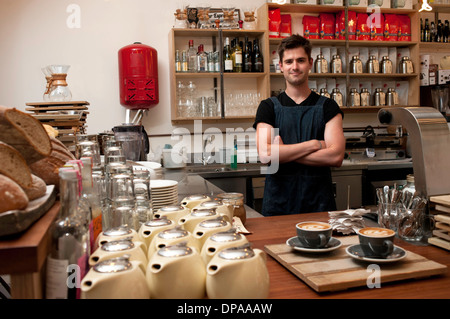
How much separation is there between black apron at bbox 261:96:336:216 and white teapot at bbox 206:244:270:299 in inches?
74.6

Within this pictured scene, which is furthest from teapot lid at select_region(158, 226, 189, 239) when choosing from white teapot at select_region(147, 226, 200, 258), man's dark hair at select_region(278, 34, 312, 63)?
man's dark hair at select_region(278, 34, 312, 63)

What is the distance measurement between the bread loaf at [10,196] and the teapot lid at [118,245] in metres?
0.18

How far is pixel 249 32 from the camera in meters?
4.71

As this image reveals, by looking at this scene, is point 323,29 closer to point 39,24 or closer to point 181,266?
point 39,24

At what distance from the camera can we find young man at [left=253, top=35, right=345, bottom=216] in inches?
103

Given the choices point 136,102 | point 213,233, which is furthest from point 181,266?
point 136,102

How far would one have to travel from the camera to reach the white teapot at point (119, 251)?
33.2 inches

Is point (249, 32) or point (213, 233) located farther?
point (249, 32)

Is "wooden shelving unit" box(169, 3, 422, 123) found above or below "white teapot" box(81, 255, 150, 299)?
above

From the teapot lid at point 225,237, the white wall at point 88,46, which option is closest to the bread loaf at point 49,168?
the teapot lid at point 225,237

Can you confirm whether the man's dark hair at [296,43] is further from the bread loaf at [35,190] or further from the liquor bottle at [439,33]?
the liquor bottle at [439,33]

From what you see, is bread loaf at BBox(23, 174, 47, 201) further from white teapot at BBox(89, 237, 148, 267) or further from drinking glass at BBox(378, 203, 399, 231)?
drinking glass at BBox(378, 203, 399, 231)

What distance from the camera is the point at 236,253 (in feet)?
2.68

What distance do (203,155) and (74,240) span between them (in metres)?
4.00
